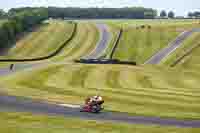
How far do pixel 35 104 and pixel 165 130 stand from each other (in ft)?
55.7

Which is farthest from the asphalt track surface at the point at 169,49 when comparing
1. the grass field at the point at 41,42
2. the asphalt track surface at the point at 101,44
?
the grass field at the point at 41,42

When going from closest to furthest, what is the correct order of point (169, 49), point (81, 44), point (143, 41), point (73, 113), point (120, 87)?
1. point (73, 113)
2. point (120, 87)
3. point (169, 49)
4. point (143, 41)
5. point (81, 44)

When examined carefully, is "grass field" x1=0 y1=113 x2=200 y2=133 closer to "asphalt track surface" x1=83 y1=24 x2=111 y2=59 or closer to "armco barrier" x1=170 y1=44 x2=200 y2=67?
"armco barrier" x1=170 y1=44 x2=200 y2=67

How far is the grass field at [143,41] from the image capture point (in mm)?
122062

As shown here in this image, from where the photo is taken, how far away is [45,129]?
39.3m

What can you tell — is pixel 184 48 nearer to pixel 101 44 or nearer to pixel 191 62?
pixel 191 62

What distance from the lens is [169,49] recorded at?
12569cm

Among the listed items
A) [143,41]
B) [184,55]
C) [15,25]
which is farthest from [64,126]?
[15,25]

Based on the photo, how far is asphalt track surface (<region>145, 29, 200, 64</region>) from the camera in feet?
375

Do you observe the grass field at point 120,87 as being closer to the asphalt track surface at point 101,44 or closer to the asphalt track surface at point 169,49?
the asphalt track surface at point 169,49

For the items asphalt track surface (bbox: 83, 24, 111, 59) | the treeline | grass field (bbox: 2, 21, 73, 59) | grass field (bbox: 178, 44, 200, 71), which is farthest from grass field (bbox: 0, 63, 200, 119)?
the treeline

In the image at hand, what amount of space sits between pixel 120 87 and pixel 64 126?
1069 inches

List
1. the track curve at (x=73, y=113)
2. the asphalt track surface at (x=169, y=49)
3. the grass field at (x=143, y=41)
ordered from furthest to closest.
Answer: the grass field at (x=143, y=41), the asphalt track surface at (x=169, y=49), the track curve at (x=73, y=113)

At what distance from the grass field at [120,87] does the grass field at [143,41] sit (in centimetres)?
2927
